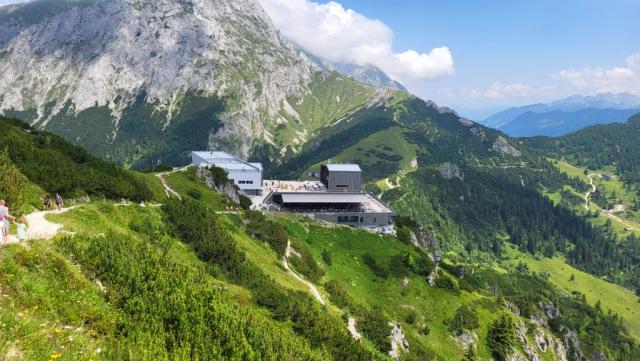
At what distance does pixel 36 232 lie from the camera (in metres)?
25.7

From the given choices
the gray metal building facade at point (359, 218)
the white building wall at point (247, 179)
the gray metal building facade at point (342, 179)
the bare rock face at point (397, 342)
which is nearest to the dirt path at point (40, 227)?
the bare rock face at point (397, 342)

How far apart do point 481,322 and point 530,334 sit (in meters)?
15.8

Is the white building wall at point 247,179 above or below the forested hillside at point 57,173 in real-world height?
below

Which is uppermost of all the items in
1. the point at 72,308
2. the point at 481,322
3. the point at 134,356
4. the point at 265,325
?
the point at 72,308

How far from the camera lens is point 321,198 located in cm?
10294

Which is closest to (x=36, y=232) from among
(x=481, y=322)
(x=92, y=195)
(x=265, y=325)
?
(x=265, y=325)

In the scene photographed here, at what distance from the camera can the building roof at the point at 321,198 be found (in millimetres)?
101375

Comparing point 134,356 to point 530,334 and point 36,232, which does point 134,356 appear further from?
point 530,334

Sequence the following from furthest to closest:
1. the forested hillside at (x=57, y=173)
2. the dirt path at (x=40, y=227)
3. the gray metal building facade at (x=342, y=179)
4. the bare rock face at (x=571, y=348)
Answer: the gray metal building facade at (x=342, y=179) → the bare rock face at (x=571, y=348) → the forested hillside at (x=57, y=173) → the dirt path at (x=40, y=227)

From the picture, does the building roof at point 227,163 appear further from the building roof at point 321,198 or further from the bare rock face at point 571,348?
the bare rock face at point 571,348

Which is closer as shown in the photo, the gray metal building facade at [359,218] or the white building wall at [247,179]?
the gray metal building facade at [359,218]

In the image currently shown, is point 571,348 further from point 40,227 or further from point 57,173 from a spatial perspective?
point 40,227

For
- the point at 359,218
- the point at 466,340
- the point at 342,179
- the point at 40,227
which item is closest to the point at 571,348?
the point at 466,340

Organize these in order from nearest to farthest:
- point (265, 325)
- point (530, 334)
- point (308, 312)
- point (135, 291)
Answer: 1. point (135, 291)
2. point (265, 325)
3. point (308, 312)
4. point (530, 334)
